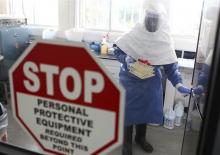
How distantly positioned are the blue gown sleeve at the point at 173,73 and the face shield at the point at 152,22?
1.01ft

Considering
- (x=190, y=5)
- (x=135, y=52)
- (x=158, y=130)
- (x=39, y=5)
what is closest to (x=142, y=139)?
(x=158, y=130)

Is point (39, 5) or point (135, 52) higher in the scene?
point (39, 5)

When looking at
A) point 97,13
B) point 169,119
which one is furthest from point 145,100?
point 97,13

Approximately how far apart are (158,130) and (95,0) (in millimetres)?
1811

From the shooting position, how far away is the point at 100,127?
497 millimetres

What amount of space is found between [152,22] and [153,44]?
0.17 meters

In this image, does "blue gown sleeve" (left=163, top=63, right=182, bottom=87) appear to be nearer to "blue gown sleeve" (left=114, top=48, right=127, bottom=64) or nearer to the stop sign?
"blue gown sleeve" (left=114, top=48, right=127, bottom=64)

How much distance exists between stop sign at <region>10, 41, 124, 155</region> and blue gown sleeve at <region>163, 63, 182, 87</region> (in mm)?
1549

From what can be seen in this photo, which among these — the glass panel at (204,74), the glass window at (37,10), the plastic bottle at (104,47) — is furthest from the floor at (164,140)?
the glass window at (37,10)

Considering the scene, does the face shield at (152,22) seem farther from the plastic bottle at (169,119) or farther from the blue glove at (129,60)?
the plastic bottle at (169,119)

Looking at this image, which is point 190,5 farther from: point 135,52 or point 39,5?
point 39,5

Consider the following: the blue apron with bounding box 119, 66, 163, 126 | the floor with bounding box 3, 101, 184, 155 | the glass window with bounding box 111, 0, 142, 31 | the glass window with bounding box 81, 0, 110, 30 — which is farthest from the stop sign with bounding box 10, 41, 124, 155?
the glass window with bounding box 81, 0, 110, 30

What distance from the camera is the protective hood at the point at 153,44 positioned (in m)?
1.97

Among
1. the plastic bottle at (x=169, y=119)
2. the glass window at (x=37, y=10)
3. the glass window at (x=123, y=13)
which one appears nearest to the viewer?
the plastic bottle at (x=169, y=119)
